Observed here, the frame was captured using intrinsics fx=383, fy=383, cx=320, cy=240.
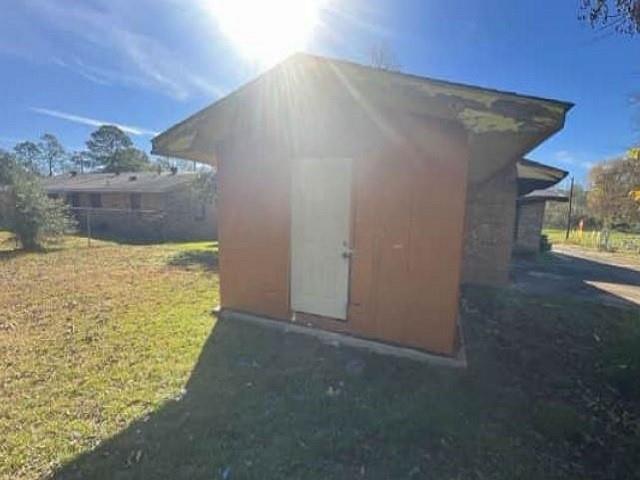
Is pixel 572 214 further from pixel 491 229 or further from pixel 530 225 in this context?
pixel 491 229

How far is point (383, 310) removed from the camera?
4.91 metres

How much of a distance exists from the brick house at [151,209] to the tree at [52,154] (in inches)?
2050

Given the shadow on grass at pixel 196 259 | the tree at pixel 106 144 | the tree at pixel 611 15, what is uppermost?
the tree at pixel 106 144

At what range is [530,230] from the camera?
14750mm

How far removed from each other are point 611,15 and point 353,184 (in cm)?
291

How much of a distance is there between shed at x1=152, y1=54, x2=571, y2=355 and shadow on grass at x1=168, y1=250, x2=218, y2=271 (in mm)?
5833

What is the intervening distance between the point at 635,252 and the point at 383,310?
23227 millimetres

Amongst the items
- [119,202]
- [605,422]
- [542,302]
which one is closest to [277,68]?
[605,422]

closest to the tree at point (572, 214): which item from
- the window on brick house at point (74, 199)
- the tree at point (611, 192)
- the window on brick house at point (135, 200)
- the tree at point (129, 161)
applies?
the tree at point (611, 192)

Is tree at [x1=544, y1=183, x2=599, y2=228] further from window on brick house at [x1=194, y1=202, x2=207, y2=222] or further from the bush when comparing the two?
the bush

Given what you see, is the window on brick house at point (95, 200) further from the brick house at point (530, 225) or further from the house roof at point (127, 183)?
the brick house at point (530, 225)

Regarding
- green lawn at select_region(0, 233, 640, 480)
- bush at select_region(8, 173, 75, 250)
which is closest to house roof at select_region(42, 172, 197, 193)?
bush at select_region(8, 173, 75, 250)

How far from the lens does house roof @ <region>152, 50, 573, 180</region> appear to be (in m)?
3.90

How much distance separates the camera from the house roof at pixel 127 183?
22.1 m
